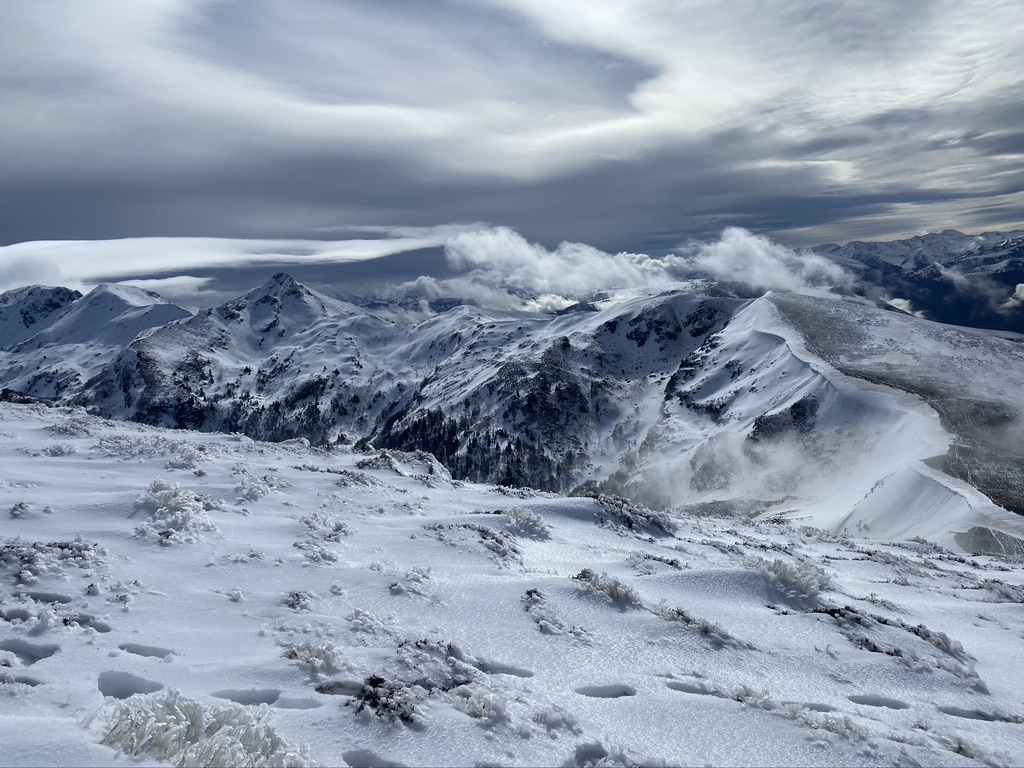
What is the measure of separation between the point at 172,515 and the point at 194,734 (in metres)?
8.45

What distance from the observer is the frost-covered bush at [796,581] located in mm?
12617

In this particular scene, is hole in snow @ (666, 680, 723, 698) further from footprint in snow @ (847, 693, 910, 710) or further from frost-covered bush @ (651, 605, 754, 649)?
footprint in snow @ (847, 693, 910, 710)

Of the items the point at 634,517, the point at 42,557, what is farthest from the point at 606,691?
the point at 634,517

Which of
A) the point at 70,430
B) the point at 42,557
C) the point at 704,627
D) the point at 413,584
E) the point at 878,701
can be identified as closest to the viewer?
the point at 878,701

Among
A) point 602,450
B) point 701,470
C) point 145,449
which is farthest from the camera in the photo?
point 602,450

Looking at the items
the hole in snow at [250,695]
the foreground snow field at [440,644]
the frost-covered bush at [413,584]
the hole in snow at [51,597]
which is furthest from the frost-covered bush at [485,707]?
the hole in snow at [51,597]

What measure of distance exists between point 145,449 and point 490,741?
18977 mm

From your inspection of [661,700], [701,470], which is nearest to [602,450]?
[701,470]

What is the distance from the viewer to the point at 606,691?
8.02 meters

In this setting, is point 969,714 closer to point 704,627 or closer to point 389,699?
point 704,627

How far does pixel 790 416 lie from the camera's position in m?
109

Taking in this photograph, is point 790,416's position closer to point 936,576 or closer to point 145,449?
point 936,576

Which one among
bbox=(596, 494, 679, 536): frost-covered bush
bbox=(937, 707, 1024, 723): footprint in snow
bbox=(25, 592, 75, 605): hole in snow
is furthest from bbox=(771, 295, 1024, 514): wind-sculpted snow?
bbox=(25, 592, 75, 605): hole in snow

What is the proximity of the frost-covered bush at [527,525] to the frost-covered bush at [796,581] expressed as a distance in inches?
219
